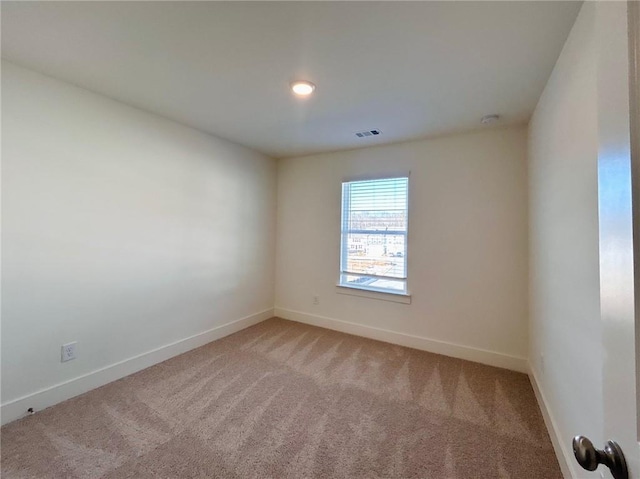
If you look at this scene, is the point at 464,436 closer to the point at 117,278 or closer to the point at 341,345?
the point at 341,345

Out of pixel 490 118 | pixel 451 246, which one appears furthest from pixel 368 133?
pixel 451 246

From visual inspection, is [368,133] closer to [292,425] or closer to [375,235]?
[375,235]

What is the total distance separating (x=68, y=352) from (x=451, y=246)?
138 inches

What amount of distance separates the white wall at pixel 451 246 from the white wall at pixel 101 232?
1.31 m

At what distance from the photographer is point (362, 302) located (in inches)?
138

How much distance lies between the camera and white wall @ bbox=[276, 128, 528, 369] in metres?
2.70

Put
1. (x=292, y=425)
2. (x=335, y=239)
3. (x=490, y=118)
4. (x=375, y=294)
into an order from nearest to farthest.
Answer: (x=292, y=425)
(x=490, y=118)
(x=375, y=294)
(x=335, y=239)

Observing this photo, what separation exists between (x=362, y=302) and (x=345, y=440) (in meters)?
1.87

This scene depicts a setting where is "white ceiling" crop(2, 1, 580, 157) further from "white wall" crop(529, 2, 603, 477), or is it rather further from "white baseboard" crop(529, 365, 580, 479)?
"white baseboard" crop(529, 365, 580, 479)

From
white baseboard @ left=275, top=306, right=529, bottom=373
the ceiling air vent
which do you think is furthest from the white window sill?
the ceiling air vent

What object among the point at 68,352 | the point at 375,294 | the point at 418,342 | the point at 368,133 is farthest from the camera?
the point at 375,294

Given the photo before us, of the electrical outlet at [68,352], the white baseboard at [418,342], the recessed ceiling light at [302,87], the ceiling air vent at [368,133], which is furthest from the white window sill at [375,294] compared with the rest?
the electrical outlet at [68,352]

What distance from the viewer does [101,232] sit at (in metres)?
2.29

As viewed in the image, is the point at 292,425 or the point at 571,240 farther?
the point at 292,425
